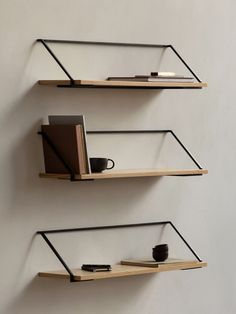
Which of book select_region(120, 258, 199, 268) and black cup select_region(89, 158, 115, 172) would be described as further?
book select_region(120, 258, 199, 268)

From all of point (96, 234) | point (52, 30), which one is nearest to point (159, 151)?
point (96, 234)

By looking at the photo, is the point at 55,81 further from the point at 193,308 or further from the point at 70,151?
the point at 193,308

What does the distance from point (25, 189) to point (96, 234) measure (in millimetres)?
375

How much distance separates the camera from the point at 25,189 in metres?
3.25

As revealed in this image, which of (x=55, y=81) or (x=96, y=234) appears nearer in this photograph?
(x=55, y=81)

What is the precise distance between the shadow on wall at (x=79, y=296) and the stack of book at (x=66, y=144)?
47cm

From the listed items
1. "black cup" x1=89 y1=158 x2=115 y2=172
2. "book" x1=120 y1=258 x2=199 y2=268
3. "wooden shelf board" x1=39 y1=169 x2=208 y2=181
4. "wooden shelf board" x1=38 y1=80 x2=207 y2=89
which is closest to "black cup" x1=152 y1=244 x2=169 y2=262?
"book" x1=120 y1=258 x2=199 y2=268

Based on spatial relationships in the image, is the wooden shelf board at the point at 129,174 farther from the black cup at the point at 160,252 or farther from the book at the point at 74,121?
the black cup at the point at 160,252

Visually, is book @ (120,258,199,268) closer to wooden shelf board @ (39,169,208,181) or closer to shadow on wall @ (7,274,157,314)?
shadow on wall @ (7,274,157,314)

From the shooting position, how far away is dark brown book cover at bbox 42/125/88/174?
313 centimetres

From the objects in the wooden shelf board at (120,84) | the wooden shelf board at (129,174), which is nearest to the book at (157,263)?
the wooden shelf board at (129,174)

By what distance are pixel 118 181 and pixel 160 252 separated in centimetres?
34

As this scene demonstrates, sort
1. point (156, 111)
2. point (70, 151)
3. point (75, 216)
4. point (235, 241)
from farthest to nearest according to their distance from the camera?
1. point (235, 241)
2. point (156, 111)
3. point (75, 216)
4. point (70, 151)

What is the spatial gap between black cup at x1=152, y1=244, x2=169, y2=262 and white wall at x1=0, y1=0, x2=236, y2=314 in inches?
7.0
